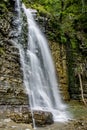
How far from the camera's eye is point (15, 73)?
1209 centimetres

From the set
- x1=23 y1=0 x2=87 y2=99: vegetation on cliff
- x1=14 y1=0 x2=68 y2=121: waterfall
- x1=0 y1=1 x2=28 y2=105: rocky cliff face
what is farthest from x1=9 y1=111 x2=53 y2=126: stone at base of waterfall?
x1=23 y1=0 x2=87 y2=99: vegetation on cliff

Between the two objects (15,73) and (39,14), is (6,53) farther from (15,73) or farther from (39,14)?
(39,14)

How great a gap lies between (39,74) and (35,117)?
3.91 meters

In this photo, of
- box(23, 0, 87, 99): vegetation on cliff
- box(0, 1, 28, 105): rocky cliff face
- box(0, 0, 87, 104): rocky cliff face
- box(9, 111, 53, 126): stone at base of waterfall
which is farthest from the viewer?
box(23, 0, 87, 99): vegetation on cliff

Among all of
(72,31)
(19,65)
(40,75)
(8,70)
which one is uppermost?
(72,31)

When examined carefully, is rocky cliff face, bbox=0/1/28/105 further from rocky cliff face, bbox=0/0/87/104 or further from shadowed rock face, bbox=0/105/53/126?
shadowed rock face, bbox=0/105/53/126

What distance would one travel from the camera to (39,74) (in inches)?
554

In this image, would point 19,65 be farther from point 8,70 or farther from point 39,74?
point 39,74

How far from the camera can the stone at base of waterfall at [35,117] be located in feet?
33.2

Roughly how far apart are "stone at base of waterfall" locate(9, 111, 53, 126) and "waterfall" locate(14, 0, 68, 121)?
0.91 metres

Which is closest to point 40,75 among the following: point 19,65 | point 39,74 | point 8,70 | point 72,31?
point 39,74

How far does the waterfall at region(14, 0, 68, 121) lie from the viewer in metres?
12.5

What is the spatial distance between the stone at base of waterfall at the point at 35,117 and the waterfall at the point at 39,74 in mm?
907

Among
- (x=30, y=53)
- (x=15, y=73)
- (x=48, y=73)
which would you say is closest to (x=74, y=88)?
(x=48, y=73)
